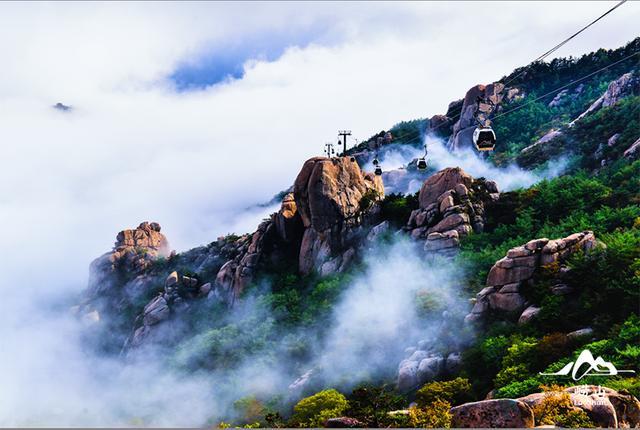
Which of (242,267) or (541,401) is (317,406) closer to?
(541,401)

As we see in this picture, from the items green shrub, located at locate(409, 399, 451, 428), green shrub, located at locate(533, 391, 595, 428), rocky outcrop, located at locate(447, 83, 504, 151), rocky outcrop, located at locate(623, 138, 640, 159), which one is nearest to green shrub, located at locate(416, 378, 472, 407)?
green shrub, located at locate(409, 399, 451, 428)

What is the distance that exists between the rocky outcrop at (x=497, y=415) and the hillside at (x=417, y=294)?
0.05 m

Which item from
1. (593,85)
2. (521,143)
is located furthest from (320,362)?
(593,85)

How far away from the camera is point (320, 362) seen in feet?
161

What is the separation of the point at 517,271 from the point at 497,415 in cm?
1970

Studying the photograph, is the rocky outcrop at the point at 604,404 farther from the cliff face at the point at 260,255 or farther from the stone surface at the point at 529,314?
the cliff face at the point at 260,255

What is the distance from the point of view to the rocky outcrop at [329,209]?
64.8 m

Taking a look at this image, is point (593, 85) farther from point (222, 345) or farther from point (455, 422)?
point (455, 422)

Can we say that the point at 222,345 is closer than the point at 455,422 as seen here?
No

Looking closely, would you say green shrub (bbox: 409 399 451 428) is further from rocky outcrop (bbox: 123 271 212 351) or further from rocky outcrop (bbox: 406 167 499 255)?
rocky outcrop (bbox: 123 271 212 351)

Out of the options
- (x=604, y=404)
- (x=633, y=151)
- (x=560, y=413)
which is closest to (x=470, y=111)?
(x=633, y=151)

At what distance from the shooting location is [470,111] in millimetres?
104125

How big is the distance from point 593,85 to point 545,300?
76.4 metres

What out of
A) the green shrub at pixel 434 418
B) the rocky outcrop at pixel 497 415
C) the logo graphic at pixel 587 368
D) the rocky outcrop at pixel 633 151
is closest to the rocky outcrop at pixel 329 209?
the rocky outcrop at pixel 633 151
